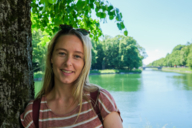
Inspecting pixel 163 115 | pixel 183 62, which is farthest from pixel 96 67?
pixel 163 115

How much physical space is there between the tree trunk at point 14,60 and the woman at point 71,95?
9cm

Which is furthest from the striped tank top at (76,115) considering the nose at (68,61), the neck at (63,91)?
the nose at (68,61)

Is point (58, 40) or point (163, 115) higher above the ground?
point (58, 40)

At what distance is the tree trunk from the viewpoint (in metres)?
1.27

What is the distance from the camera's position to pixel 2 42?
4.14ft

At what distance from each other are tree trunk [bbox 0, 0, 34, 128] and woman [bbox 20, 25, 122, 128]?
0.31 ft

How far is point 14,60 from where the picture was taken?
4.40ft

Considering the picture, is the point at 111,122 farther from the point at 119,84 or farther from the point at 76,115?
the point at 119,84

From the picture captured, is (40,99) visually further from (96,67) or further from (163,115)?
(96,67)

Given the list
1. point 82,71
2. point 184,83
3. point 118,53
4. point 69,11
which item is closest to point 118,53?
point 118,53

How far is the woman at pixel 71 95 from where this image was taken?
128cm

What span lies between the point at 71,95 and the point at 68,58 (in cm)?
32

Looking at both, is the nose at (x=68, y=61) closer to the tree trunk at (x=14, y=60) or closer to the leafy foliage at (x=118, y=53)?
the tree trunk at (x=14, y=60)

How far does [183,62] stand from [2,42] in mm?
74893
